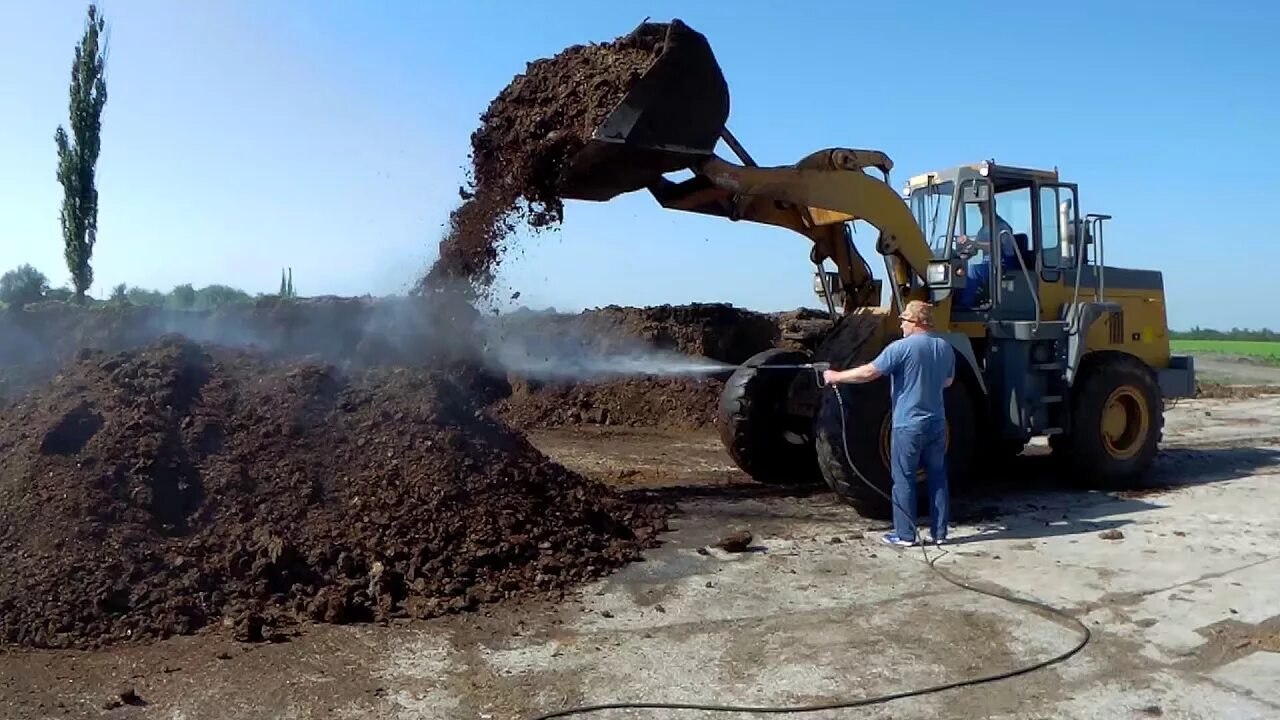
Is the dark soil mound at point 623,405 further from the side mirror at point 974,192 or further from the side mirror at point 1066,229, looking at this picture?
the side mirror at point 974,192

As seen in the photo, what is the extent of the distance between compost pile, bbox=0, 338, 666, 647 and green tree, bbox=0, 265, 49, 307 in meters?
16.5

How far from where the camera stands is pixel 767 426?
994 cm

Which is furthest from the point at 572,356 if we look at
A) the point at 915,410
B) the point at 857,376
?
the point at 915,410

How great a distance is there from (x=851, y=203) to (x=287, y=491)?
508cm

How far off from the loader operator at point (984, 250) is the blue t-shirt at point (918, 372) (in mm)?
2197

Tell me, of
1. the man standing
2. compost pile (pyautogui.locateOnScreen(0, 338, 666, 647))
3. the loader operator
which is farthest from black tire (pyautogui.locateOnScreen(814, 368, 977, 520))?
the loader operator

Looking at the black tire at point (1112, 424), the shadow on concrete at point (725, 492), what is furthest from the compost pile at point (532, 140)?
the black tire at point (1112, 424)

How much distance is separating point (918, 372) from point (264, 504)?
15.3 ft

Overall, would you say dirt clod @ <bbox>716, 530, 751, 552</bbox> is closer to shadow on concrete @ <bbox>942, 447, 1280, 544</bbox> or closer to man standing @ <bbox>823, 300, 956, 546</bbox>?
man standing @ <bbox>823, 300, 956, 546</bbox>

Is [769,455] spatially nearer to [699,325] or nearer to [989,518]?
[989,518]

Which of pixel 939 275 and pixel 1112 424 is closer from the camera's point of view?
pixel 939 275

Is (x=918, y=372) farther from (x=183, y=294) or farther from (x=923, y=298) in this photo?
(x=183, y=294)

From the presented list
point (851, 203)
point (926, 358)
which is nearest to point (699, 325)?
point (851, 203)

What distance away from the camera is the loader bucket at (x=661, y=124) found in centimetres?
746
